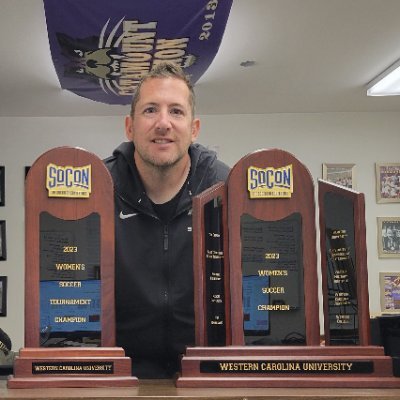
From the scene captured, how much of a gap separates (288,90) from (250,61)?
0.96 meters

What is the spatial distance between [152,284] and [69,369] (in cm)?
27

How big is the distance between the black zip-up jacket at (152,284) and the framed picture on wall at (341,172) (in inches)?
224

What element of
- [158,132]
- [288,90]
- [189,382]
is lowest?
[189,382]

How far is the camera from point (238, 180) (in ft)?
4.06

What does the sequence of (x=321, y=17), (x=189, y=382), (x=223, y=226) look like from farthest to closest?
(x=321, y=17)
(x=223, y=226)
(x=189, y=382)

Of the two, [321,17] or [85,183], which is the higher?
[321,17]

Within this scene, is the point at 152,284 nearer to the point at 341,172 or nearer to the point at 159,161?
the point at 159,161

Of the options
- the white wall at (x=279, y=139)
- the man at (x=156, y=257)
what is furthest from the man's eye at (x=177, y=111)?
the white wall at (x=279, y=139)

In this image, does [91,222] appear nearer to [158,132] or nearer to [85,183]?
[85,183]

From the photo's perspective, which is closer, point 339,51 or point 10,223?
point 339,51

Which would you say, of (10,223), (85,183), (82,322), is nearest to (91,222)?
(85,183)

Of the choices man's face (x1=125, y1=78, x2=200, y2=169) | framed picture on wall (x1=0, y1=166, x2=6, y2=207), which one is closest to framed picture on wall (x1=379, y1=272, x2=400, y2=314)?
framed picture on wall (x1=0, y1=166, x2=6, y2=207)

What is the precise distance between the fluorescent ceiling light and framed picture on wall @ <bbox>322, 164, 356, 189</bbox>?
998mm

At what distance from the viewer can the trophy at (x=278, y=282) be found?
1.14 metres
